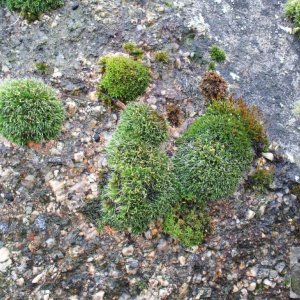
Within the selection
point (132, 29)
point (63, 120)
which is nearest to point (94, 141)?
point (63, 120)

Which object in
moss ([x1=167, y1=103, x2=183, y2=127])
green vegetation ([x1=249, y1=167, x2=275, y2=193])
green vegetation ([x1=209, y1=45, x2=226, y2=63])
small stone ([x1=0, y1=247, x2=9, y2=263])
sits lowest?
small stone ([x1=0, y1=247, x2=9, y2=263])

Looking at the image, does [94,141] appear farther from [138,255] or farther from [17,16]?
[17,16]

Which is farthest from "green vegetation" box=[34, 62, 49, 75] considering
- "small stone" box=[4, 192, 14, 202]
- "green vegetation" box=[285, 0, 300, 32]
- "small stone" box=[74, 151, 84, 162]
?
"green vegetation" box=[285, 0, 300, 32]

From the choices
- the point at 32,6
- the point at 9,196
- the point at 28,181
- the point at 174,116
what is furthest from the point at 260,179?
the point at 32,6

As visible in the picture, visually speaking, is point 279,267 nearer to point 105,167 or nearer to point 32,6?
point 105,167

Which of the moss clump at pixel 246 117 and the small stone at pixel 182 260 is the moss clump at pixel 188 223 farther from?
the moss clump at pixel 246 117

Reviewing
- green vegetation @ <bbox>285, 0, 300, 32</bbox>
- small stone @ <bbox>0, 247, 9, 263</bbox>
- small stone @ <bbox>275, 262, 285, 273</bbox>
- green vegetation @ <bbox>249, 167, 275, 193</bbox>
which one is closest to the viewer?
small stone @ <bbox>0, 247, 9, 263</bbox>

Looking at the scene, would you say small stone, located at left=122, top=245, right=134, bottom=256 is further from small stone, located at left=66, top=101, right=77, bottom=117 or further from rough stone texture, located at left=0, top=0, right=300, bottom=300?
small stone, located at left=66, top=101, right=77, bottom=117
